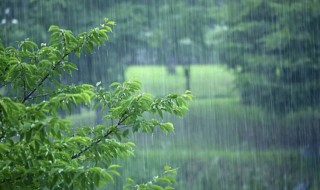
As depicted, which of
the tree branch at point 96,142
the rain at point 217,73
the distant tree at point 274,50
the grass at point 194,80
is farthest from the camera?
the distant tree at point 274,50

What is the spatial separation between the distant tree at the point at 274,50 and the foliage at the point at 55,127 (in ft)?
15.4

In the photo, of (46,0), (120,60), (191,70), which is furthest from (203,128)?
(46,0)

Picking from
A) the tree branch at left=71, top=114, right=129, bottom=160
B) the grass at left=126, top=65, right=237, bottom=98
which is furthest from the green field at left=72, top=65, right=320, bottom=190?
the tree branch at left=71, top=114, right=129, bottom=160

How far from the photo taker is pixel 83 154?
2.75 meters

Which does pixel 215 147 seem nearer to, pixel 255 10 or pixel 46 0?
pixel 255 10

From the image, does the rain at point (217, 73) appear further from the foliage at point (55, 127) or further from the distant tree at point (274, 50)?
the foliage at point (55, 127)

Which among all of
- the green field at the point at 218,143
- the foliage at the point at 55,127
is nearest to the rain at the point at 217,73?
the green field at the point at 218,143

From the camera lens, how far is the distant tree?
752cm

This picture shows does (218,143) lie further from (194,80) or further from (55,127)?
(55,127)

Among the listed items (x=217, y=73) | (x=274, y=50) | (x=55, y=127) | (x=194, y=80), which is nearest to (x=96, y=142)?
(x=55, y=127)

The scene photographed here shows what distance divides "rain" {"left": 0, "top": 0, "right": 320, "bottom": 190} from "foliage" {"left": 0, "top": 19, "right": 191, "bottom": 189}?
423 cm

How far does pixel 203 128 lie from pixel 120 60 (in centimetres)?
141

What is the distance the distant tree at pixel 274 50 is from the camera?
7.52m

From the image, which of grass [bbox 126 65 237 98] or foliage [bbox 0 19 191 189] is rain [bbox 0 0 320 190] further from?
foliage [bbox 0 19 191 189]
